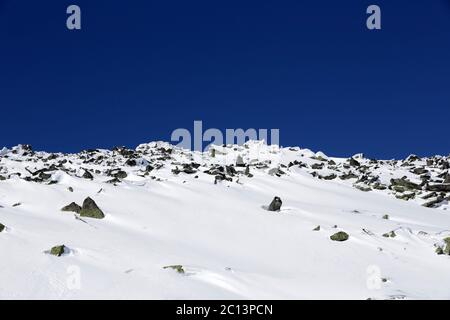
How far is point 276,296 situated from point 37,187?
6.67 meters

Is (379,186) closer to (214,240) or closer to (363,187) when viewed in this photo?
(363,187)

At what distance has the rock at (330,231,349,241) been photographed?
8.42 meters

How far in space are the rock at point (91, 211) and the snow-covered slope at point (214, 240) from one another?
0.12m

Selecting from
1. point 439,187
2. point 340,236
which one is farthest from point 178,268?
point 439,187

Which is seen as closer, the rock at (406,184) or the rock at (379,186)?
the rock at (379,186)

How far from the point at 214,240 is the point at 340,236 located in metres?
2.21

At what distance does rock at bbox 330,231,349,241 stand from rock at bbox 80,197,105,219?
4.24 meters

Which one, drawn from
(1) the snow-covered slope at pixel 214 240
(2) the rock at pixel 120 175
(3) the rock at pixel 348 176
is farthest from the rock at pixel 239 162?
(2) the rock at pixel 120 175

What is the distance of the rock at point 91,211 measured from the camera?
888 cm

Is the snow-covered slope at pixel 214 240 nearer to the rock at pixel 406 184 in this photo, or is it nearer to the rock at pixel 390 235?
the rock at pixel 390 235

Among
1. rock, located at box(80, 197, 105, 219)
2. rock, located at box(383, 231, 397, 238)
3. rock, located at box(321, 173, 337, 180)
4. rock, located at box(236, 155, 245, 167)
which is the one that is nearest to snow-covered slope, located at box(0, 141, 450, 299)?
rock, located at box(383, 231, 397, 238)

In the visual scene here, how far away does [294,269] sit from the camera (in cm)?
716
